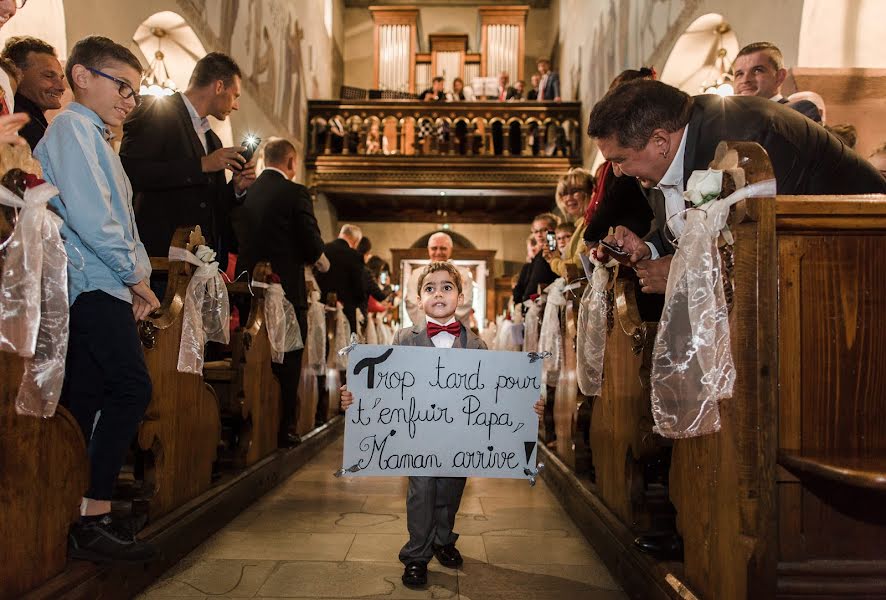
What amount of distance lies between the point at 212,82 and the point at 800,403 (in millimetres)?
2932

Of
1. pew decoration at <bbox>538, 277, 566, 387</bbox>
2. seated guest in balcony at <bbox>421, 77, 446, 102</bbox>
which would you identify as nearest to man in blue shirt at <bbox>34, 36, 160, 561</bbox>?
pew decoration at <bbox>538, 277, 566, 387</bbox>

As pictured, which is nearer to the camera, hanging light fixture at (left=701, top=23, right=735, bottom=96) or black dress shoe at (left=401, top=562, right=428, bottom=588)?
black dress shoe at (left=401, top=562, right=428, bottom=588)

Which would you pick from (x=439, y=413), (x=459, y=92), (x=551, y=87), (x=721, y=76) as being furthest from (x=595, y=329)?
(x=459, y=92)

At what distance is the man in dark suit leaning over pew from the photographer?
15.2ft

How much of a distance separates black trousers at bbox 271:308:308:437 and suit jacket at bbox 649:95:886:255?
3181 mm

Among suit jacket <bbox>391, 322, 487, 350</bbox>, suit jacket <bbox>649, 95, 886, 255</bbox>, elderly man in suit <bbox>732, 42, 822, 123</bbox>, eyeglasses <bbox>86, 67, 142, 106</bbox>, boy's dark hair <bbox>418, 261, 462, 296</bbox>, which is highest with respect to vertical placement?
elderly man in suit <bbox>732, 42, 822, 123</bbox>

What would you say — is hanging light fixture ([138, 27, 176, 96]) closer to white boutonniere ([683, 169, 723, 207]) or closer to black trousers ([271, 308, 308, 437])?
black trousers ([271, 308, 308, 437])

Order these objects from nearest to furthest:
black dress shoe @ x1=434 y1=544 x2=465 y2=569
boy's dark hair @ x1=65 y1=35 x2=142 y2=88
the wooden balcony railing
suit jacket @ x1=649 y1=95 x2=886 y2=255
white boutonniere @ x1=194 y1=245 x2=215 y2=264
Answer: suit jacket @ x1=649 y1=95 x2=886 y2=255
boy's dark hair @ x1=65 y1=35 x2=142 y2=88
black dress shoe @ x1=434 y1=544 x2=465 y2=569
white boutonniere @ x1=194 y1=245 x2=215 y2=264
the wooden balcony railing

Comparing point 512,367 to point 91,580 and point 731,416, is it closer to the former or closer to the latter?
point 731,416

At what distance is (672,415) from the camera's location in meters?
1.89

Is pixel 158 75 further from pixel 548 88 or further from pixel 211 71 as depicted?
pixel 548 88

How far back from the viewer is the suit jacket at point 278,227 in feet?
Answer: 15.1

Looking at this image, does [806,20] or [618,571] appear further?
[806,20]

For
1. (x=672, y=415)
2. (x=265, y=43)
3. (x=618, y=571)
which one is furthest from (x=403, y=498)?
(x=265, y=43)
